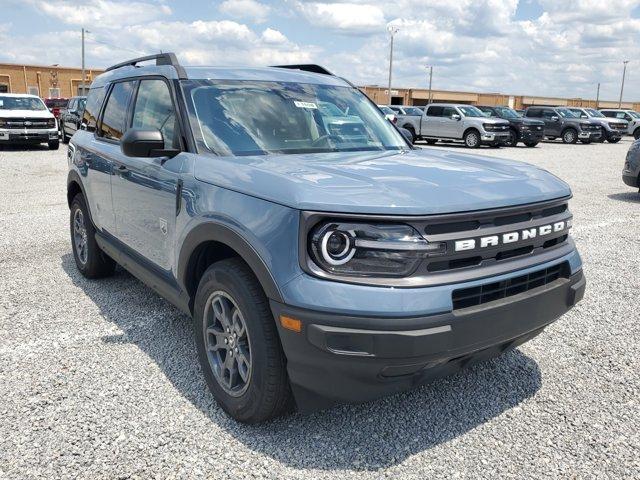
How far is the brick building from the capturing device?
5622 centimetres

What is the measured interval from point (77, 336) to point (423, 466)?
265cm

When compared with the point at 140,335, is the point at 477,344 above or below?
above

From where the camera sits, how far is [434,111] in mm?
25266

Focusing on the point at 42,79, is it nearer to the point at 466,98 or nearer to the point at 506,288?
the point at 466,98

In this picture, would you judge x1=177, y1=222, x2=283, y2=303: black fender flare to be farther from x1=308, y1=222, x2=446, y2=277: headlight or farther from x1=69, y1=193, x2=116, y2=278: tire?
x1=69, y1=193, x2=116, y2=278: tire

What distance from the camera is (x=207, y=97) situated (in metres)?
3.58

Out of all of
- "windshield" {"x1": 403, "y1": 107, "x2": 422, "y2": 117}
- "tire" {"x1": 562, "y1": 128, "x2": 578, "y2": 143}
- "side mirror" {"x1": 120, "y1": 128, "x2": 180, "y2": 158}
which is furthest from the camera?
"tire" {"x1": 562, "y1": 128, "x2": 578, "y2": 143}

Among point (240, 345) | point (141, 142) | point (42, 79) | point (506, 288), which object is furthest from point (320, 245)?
point (42, 79)

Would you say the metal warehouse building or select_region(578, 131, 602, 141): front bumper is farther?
the metal warehouse building

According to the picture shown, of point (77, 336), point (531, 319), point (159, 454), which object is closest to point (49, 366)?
point (77, 336)

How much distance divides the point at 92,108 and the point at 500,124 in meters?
20.8

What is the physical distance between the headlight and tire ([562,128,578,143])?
29.1 meters

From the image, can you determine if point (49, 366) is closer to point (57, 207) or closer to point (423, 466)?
point (423, 466)

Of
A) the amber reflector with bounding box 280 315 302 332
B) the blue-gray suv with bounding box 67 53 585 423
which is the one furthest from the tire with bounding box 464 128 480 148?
the amber reflector with bounding box 280 315 302 332
